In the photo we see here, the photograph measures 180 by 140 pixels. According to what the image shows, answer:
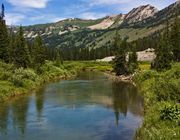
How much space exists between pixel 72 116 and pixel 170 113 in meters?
16.8

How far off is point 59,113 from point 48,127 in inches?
353

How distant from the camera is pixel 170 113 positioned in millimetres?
30578

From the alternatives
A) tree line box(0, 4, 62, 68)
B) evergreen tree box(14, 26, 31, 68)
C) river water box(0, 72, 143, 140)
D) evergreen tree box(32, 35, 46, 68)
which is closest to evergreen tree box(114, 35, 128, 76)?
evergreen tree box(32, 35, 46, 68)

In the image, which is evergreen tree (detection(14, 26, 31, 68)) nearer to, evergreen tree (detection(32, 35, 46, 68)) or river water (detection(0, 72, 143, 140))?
evergreen tree (detection(32, 35, 46, 68))

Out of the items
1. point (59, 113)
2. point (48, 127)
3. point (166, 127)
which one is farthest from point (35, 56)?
point (166, 127)

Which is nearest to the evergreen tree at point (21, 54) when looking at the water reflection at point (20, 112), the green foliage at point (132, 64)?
the water reflection at point (20, 112)

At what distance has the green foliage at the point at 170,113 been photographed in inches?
1184

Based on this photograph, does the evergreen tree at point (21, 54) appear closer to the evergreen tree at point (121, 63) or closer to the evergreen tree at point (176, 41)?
the evergreen tree at point (121, 63)

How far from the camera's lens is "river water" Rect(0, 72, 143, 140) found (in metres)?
34.8

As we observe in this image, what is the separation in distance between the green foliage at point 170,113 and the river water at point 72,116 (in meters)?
4.02

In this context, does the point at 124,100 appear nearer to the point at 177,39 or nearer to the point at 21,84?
the point at 21,84

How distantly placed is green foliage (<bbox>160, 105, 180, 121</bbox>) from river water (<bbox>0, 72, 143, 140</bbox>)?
13.2ft

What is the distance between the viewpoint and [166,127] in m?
28.0

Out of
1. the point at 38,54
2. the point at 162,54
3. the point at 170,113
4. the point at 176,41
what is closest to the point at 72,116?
the point at 170,113
